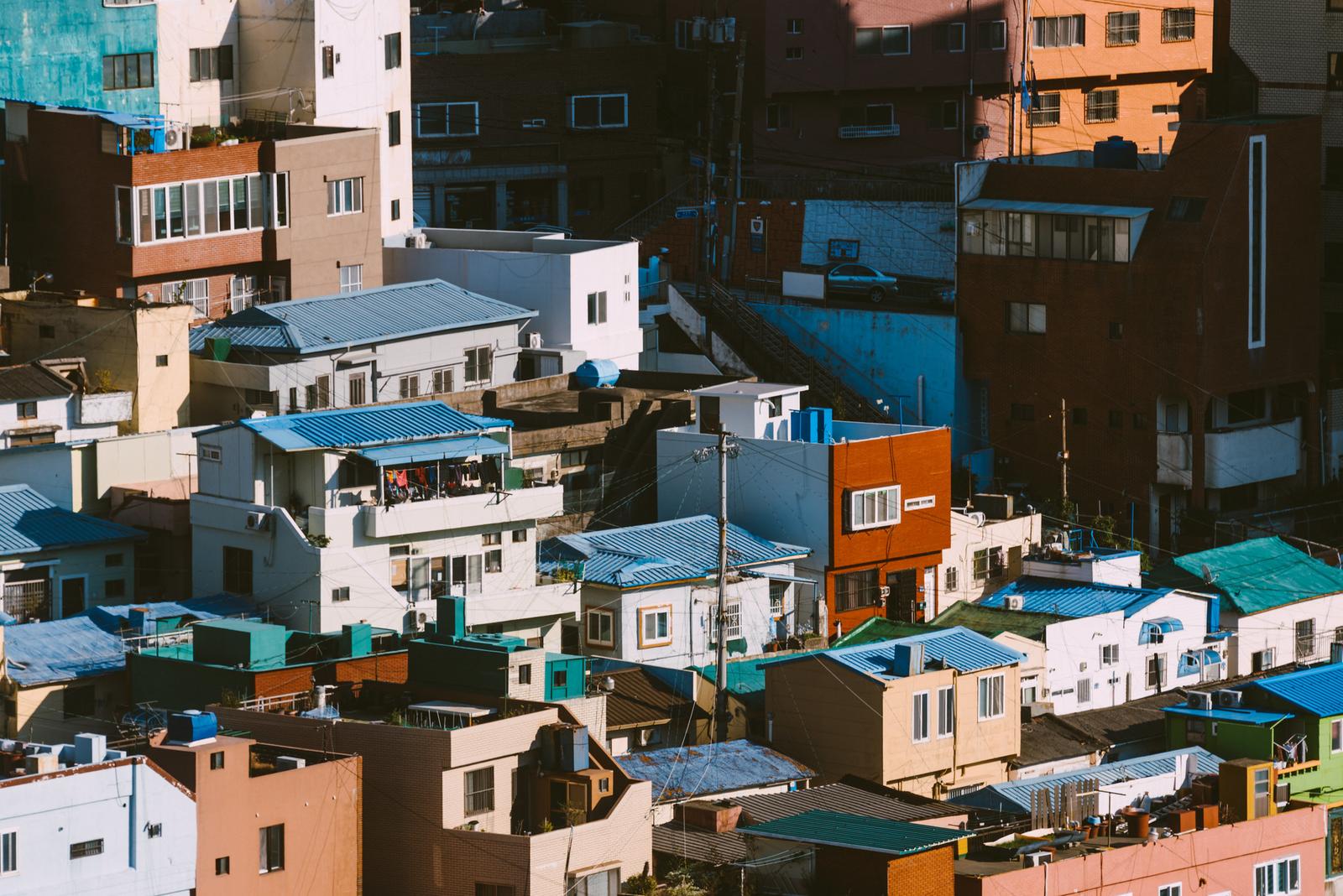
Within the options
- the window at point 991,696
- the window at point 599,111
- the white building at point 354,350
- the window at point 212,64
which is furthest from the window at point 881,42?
the window at point 991,696

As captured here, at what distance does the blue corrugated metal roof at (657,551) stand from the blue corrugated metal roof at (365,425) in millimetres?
3080

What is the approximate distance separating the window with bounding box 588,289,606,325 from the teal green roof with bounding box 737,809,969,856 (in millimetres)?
30659

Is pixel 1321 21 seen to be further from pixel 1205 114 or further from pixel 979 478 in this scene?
pixel 979 478

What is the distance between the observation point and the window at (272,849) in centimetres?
5081

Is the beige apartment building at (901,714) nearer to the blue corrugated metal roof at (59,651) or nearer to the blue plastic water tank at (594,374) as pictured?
the blue corrugated metal roof at (59,651)

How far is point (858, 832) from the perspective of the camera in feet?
178

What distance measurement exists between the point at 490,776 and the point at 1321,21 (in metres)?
45.1

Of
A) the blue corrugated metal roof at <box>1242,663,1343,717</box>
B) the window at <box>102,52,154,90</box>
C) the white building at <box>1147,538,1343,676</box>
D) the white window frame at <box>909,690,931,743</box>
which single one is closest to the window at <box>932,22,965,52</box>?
the white building at <box>1147,538,1343,676</box>

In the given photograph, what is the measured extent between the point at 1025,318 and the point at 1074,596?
1455 cm

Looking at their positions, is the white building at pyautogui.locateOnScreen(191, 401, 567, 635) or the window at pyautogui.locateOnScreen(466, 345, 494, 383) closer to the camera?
the white building at pyautogui.locateOnScreen(191, 401, 567, 635)

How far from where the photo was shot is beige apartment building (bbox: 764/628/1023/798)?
201 feet

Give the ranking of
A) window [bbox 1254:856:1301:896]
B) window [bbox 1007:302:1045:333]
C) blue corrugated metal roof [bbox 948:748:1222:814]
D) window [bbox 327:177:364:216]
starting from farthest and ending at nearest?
window [bbox 1007:302:1045:333], window [bbox 327:177:364:216], blue corrugated metal roof [bbox 948:748:1222:814], window [bbox 1254:856:1301:896]

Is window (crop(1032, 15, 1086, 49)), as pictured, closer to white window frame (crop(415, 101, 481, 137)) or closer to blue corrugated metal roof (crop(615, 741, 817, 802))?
white window frame (crop(415, 101, 481, 137))

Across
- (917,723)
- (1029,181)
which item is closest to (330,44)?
(1029,181)
